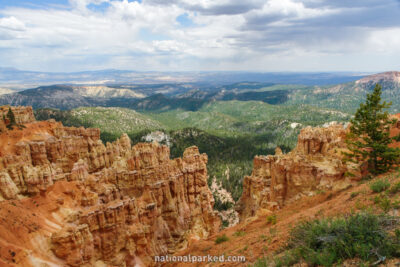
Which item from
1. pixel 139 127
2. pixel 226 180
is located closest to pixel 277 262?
pixel 226 180

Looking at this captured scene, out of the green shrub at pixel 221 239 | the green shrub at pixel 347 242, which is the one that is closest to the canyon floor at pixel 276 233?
the green shrub at pixel 221 239

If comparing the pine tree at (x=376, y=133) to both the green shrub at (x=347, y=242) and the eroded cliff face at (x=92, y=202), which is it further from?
the eroded cliff face at (x=92, y=202)

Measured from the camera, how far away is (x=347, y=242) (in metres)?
8.77

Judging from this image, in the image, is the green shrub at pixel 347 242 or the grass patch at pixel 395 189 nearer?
the green shrub at pixel 347 242

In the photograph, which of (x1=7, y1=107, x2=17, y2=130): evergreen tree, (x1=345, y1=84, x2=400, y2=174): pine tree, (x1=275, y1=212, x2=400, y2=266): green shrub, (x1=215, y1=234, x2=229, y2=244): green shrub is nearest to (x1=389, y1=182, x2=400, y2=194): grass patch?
(x1=275, y1=212, x2=400, y2=266): green shrub

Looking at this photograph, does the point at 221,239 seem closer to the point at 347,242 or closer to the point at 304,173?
the point at 347,242

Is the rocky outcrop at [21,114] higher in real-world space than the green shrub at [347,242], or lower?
higher

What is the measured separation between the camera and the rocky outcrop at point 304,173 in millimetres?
28025

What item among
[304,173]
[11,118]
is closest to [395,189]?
[304,173]

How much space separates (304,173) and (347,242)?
23.7m

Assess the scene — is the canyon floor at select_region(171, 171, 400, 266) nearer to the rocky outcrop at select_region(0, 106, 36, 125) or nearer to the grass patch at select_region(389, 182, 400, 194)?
the grass patch at select_region(389, 182, 400, 194)

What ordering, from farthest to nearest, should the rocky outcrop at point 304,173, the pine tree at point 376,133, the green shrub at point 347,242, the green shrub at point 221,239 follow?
1. the rocky outcrop at point 304,173
2. the pine tree at point 376,133
3. the green shrub at point 221,239
4. the green shrub at point 347,242

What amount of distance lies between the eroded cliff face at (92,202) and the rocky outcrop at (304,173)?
8608 mm

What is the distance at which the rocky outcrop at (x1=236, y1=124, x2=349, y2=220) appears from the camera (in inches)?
1103
